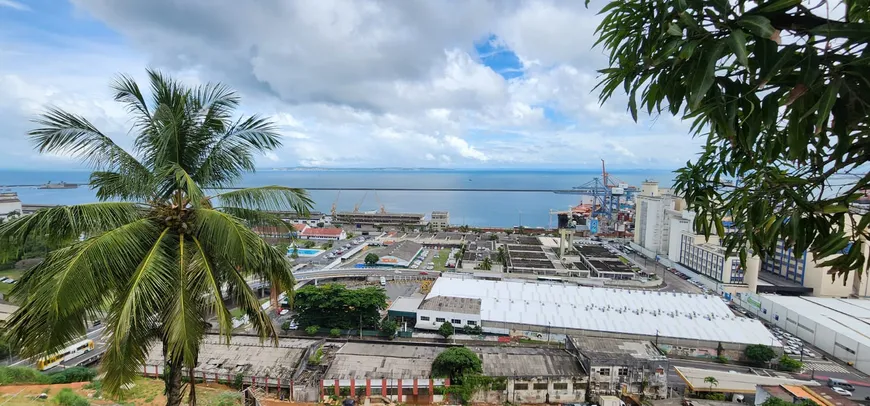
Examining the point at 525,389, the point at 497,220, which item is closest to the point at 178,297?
the point at 525,389

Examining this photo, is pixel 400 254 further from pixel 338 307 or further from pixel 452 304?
pixel 338 307

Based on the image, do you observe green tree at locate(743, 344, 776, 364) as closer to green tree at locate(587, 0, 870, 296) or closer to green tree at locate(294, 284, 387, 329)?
green tree at locate(294, 284, 387, 329)

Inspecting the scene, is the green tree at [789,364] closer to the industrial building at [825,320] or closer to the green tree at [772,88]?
the industrial building at [825,320]

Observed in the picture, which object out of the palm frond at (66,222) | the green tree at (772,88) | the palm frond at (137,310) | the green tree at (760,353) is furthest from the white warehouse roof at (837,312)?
the palm frond at (66,222)

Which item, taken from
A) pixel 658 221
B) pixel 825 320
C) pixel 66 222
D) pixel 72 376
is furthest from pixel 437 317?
pixel 658 221

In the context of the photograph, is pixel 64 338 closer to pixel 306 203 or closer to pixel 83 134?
pixel 83 134

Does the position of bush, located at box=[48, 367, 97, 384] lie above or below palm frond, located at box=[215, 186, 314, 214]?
below

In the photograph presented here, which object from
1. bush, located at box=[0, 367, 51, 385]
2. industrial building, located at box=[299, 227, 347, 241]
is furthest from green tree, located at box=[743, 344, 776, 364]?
industrial building, located at box=[299, 227, 347, 241]
